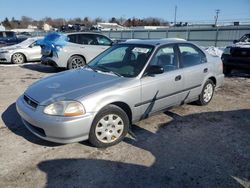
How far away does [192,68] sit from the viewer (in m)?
5.21

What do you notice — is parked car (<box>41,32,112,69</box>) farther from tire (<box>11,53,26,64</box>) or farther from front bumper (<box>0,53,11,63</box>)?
front bumper (<box>0,53,11,63</box>)

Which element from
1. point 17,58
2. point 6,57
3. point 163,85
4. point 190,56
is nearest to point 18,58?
point 17,58

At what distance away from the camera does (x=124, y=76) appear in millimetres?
4281

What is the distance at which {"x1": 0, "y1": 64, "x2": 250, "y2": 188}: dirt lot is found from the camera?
3125mm

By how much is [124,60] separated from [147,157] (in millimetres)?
1957

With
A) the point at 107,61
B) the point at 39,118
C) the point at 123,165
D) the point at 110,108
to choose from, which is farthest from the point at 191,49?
the point at 39,118

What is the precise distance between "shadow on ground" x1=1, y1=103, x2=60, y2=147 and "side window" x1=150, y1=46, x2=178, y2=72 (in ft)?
7.34

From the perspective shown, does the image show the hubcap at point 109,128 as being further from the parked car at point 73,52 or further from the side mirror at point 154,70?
the parked car at point 73,52

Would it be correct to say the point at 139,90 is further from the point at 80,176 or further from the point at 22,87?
the point at 22,87

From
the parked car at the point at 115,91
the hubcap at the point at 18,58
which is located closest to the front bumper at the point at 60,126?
the parked car at the point at 115,91

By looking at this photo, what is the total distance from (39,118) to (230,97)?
499 cm

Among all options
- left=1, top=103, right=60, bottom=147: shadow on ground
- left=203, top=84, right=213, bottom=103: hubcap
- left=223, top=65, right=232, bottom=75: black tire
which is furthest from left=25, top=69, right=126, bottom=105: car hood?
left=223, top=65, right=232, bottom=75: black tire

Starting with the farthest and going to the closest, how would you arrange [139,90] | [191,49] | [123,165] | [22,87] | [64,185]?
[22,87] → [191,49] → [139,90] → [123,165] → [64,185]

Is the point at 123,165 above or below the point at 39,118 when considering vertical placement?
below
